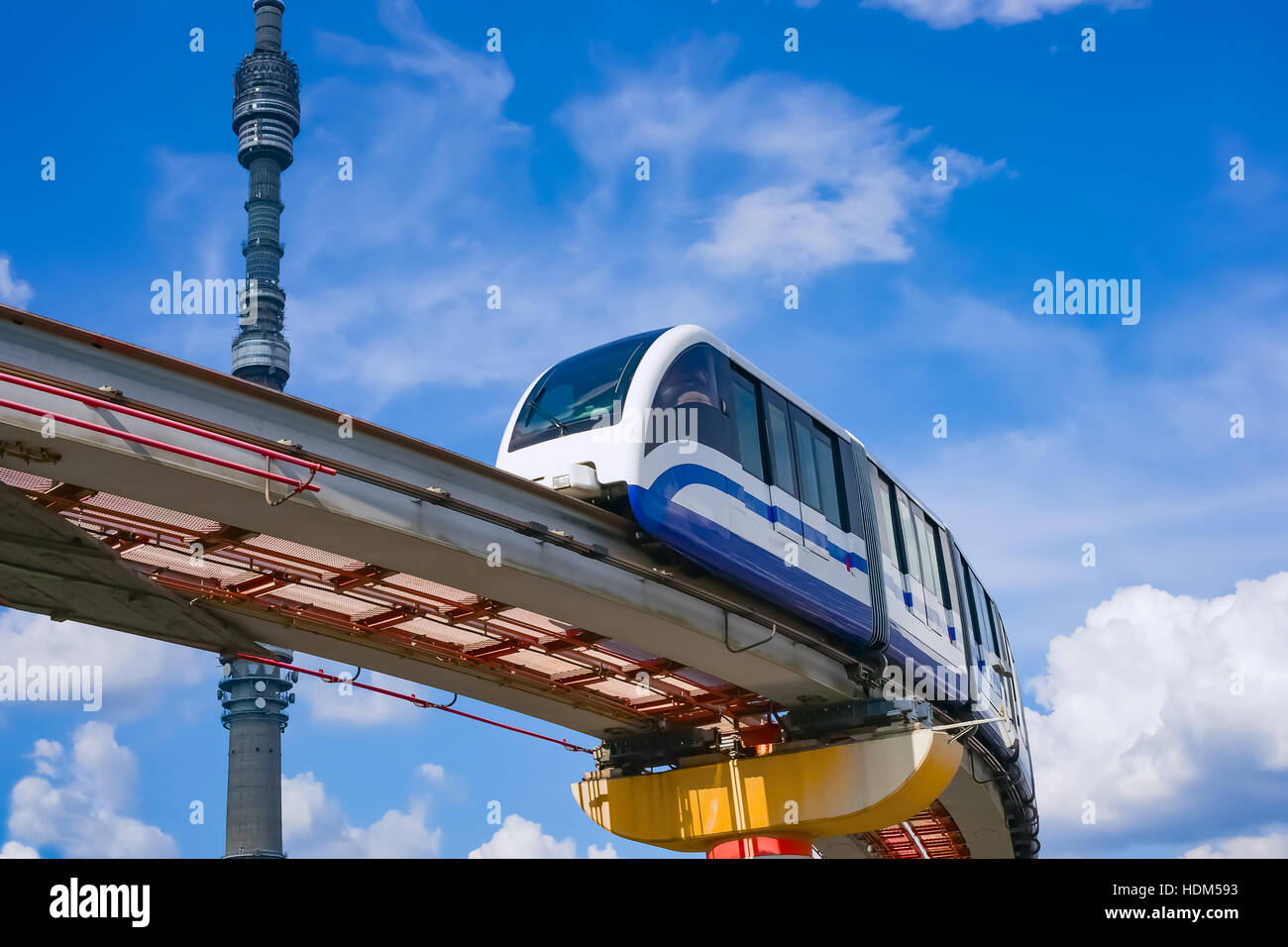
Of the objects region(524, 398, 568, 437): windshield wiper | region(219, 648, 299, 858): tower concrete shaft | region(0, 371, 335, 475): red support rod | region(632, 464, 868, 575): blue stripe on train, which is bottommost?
region(0, 371, 335, 475): red support rod

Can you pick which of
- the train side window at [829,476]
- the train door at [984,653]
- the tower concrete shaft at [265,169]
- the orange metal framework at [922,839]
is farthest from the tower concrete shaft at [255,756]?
the train side window at [829,476]

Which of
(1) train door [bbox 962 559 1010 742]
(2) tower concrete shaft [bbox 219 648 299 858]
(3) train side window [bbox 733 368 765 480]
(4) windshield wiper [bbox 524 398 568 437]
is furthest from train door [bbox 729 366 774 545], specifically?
(2) tower concrete shaft [bbox 219 648 299 858]

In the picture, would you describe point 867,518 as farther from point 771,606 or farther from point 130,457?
point 130,457

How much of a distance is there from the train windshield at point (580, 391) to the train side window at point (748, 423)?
4.63 feet

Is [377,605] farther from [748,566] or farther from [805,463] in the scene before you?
[805,463]

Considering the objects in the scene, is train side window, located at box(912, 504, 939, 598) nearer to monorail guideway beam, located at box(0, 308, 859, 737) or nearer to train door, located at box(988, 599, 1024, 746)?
train door, located at box(988, 599, 1024, 746)

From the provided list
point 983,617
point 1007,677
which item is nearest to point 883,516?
point 983,617

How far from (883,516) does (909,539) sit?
50.2 inches

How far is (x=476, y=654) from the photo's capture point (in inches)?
703

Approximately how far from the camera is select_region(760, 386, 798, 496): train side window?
1791 cm

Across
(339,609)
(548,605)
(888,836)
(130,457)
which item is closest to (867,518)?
(548,605)

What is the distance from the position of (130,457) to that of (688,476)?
6577 mm

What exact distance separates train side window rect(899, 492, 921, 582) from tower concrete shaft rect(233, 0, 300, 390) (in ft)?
391

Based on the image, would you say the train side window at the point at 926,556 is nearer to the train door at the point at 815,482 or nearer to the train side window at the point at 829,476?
the train side window at the point at 829,476
